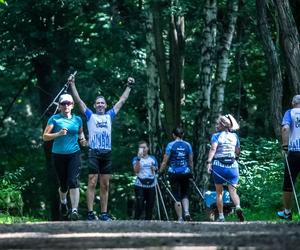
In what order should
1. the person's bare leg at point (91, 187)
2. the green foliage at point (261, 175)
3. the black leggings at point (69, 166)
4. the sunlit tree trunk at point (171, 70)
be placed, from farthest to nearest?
the sunlit tree trunk at point (171, 70) → the green foliage at point (261, 175) → the person's bare leg at point (91, 187) → the black leggings at point (69, 166)

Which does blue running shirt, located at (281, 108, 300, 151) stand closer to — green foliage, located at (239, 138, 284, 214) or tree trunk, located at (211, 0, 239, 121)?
green foliage, located at (239, 138, 284, 214)

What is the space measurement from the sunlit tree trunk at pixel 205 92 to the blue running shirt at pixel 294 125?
8.56 m

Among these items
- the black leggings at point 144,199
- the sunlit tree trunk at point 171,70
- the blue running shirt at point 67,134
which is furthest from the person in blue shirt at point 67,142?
the sunlit tree trunk at point 171,70

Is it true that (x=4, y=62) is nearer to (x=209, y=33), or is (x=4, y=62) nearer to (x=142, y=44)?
(x=142, y=44)

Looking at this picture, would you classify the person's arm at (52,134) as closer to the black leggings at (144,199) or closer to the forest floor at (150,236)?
the forest floor at (150,236)

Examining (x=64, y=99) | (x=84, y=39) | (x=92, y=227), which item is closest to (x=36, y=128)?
(x=84, y=39)

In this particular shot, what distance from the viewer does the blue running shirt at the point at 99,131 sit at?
14859 millimetres

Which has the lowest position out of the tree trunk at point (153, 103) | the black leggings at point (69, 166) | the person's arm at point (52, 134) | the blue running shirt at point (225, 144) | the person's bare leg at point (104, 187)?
the person's bare leg at point (104, 187)

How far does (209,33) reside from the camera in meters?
22.8

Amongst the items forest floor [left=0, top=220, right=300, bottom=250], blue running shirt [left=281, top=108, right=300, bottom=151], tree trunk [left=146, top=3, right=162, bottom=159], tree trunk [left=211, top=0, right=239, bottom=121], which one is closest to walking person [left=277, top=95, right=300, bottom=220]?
blue running shirt [left=281, top=108, right=300, bottom=151]

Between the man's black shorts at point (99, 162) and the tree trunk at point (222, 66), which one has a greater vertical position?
the tree trunk at point (222, 66)

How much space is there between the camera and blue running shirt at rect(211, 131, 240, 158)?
15.2 meters

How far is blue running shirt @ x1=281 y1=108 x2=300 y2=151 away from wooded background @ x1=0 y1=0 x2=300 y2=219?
99.1 inches

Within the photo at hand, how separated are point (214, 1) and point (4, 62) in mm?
7046
